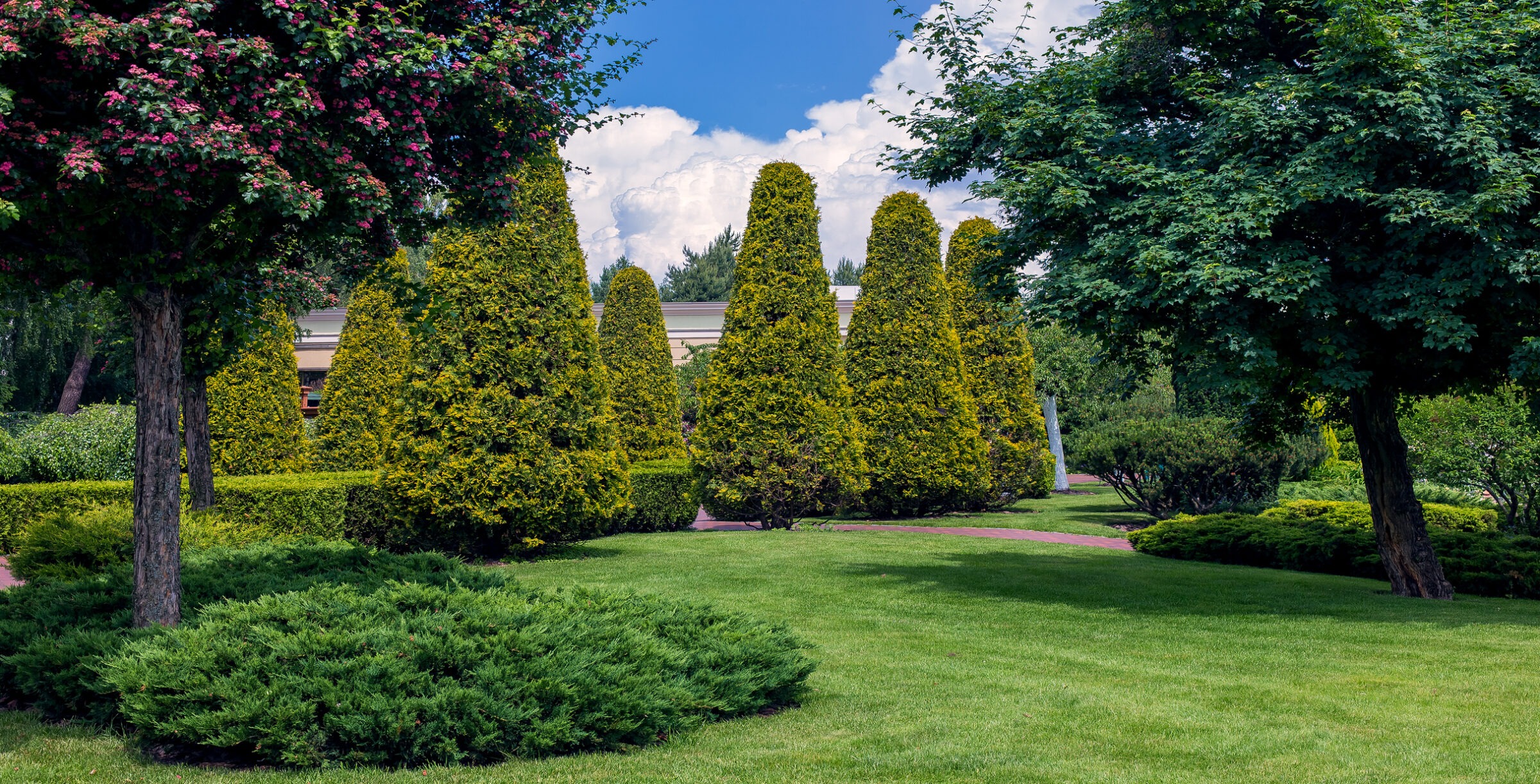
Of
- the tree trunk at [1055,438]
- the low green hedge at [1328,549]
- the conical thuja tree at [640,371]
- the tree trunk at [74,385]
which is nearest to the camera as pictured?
the low green hedge at [1328,549]

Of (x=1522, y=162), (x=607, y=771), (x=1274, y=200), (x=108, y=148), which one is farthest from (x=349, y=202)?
(x=1522, y=162)

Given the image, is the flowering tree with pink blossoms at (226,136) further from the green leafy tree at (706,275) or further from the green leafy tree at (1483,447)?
the green leafy tree at (706,275)

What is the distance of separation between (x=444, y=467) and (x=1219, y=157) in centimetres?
1028

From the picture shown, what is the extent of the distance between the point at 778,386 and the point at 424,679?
46.1 feet

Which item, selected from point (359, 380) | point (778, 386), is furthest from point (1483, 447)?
point (359, 380)

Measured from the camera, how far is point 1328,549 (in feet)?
46.5

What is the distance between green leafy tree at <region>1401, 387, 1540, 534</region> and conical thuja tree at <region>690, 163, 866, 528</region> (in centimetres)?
981

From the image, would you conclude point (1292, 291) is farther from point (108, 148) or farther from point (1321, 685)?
point (108, 148)

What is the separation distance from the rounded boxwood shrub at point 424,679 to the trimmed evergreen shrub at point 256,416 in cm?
1469

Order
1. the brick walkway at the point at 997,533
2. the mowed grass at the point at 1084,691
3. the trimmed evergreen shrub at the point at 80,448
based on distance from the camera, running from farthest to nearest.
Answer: the brick walkway at the point at 997,533 → the trimmed evergreen shrub at the point at 80,448 → the mowed grass at the point at 1084,691

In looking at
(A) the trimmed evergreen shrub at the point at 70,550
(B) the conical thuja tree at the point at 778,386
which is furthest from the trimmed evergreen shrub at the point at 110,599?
(B) the conical thuja tree at the point at 778,386

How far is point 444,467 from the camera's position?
13.6m

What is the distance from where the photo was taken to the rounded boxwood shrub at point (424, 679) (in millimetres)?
5035

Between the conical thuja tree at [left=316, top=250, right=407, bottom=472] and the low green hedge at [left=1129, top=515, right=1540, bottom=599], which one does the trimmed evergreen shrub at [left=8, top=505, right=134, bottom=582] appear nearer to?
the conical thuja tree at [left=316, top=250, right=407, bottom=472]
